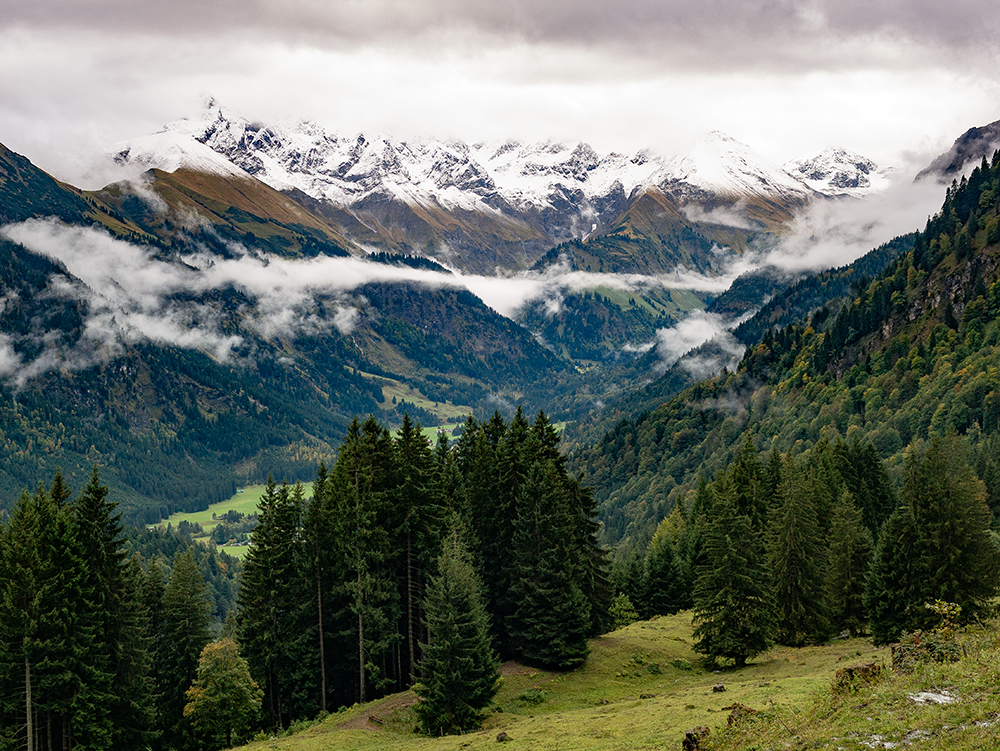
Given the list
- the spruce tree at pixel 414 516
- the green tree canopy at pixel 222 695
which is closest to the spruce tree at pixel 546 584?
the spruce tree at pixel 414 516

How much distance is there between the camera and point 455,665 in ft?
164

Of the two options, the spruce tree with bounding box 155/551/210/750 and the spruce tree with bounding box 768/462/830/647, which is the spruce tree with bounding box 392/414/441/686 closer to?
the spruce tree with bounding box 155/551/210/750

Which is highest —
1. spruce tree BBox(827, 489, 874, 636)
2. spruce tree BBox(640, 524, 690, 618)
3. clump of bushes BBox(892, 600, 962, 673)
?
clump of bushes BBox(892, 600, 962, 673)

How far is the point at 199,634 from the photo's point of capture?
72000 mm

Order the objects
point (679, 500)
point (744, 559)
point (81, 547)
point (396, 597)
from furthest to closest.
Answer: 1. point (679, 500)
2. point (396, 597)
3. point (744, 559)
4. point (81, 547)

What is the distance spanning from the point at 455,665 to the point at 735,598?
23.9m

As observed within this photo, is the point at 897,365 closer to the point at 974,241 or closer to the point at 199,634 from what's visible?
the point at 974,241

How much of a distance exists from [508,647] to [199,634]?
96.1 feet

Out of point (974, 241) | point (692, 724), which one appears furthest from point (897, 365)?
point (692, 724)

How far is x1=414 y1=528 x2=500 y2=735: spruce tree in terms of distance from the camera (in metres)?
49.6

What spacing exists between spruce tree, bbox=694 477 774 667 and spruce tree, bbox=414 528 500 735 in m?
19.6

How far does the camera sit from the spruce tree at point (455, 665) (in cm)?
4956

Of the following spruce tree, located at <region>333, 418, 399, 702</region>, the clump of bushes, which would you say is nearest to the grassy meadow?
the clump of bushes

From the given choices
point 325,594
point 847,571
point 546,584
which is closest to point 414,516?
point 325,594
